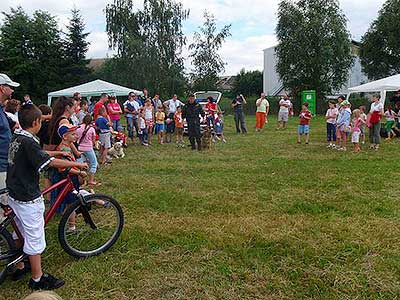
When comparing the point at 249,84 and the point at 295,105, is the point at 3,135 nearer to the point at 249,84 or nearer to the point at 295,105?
the point at 295,105

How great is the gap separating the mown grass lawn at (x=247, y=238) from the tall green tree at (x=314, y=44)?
2519 cm

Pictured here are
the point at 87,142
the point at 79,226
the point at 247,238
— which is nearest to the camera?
the point at 79,226

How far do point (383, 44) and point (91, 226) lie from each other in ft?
126

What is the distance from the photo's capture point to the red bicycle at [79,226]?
359 cm

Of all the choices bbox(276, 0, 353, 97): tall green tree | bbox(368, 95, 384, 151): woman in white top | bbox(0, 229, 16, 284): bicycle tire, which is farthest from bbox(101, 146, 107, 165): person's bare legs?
bbox(276, 0, 353, 97): tall green tree

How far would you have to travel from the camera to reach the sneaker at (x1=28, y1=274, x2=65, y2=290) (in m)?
3.52

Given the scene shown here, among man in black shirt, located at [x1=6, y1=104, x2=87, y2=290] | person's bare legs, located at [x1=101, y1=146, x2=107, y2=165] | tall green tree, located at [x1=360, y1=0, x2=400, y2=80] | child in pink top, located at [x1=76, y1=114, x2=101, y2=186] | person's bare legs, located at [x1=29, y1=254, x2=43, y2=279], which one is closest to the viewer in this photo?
man in black shirt, located at [x1=6, y1=104, x2=87, y2=290]

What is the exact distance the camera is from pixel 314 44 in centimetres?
3178

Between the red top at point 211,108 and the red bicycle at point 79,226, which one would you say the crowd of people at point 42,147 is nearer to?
the red bicycle at point 79,226

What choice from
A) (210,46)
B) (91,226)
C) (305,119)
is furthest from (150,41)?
(91,226)

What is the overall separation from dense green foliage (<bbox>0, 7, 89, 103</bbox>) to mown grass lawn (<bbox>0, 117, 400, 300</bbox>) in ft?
107

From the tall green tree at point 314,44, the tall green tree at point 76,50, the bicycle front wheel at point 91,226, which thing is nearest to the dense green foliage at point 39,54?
the tall green tree at point 76,50

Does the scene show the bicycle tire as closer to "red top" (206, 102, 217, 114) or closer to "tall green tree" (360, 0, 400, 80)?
"red top" (206, 102, 217, 114)

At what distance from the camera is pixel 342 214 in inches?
211
